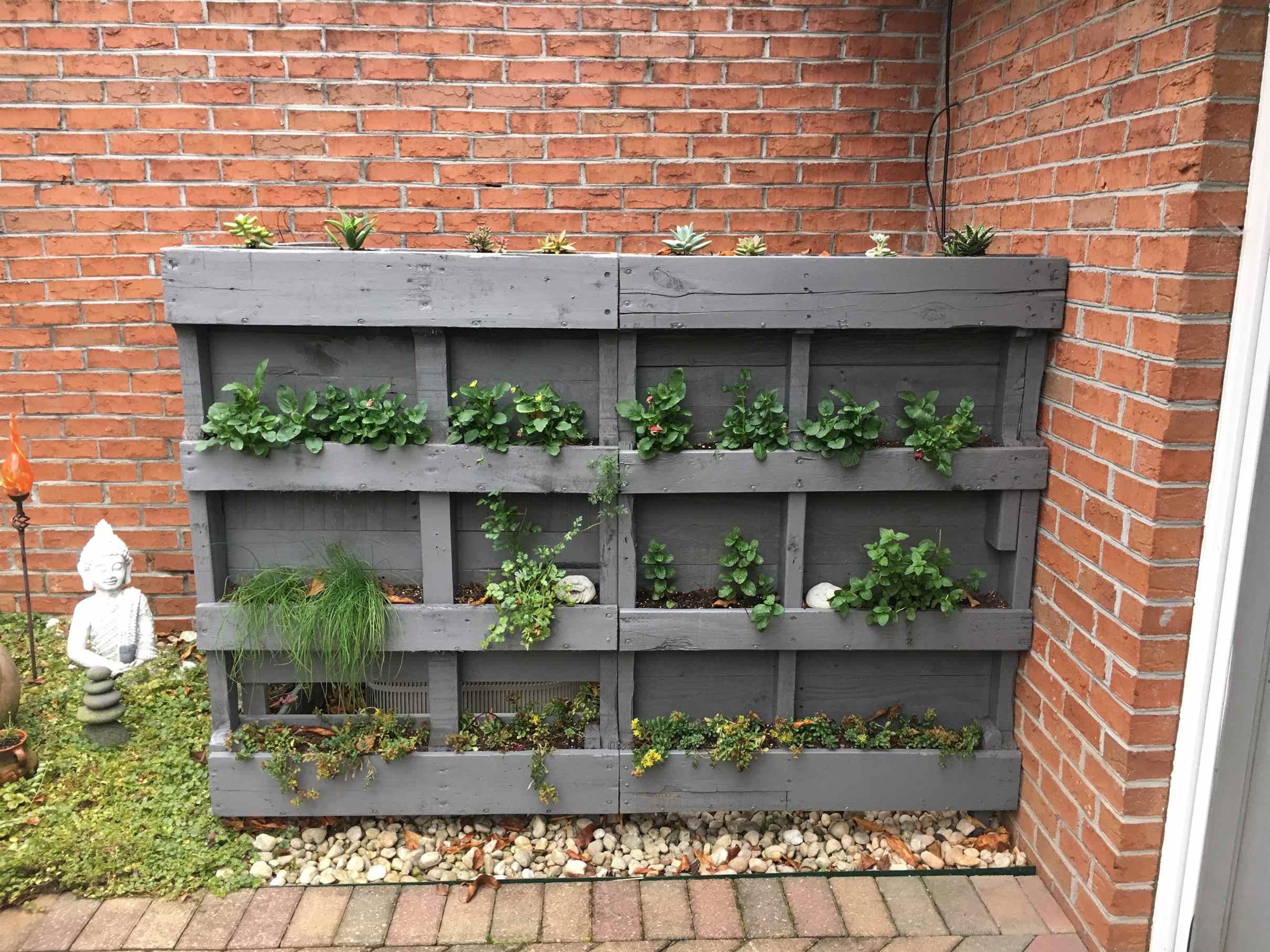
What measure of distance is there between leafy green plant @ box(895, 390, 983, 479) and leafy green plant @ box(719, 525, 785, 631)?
21.1 inches

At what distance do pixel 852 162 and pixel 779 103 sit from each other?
343 millimetres

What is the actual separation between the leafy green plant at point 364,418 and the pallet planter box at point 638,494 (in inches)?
1.7

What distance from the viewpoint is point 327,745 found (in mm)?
2678

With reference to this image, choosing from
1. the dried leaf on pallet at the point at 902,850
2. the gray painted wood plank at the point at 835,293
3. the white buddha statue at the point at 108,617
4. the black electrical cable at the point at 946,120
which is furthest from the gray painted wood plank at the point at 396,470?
the black electrical cable at the point at 946,120

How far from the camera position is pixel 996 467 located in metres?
2.55

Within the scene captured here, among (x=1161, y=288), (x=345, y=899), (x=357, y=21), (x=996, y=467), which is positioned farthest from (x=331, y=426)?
(x=1161, y=288)

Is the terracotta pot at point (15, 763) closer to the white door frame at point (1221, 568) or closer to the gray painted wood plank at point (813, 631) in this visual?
the gray painted wood plank at point (813, 631)

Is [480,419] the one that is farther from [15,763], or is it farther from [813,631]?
[15,763]

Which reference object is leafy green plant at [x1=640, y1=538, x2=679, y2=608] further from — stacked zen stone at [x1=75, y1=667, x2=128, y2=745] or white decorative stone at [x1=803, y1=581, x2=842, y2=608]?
stacked zen stone at [x1=75, y1=667, x2=128, y2=745]

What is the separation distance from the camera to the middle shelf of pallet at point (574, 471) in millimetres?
2535

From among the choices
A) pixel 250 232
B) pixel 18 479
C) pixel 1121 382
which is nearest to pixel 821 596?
pixel 1121 382

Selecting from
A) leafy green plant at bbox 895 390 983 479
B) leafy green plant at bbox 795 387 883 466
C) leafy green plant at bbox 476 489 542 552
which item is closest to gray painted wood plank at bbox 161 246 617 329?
leafy green plant at bbox 476 489 542 552

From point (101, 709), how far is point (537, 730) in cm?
143

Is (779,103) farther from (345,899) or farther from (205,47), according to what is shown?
(345,899)
